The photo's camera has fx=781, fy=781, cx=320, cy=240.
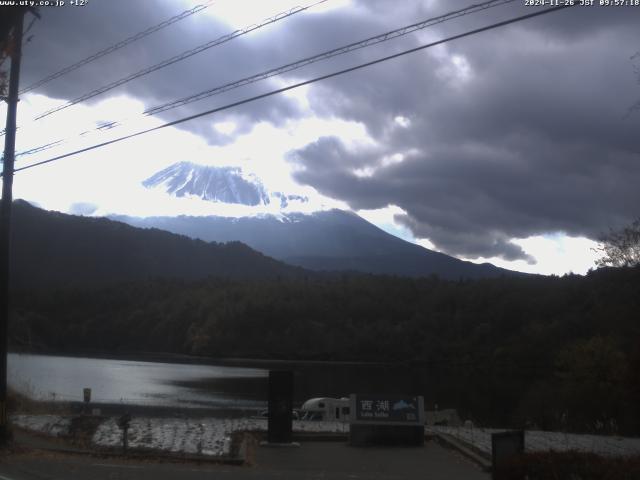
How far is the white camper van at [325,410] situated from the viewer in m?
35.8

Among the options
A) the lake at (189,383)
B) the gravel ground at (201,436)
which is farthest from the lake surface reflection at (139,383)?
the gravel ground at (201,436)

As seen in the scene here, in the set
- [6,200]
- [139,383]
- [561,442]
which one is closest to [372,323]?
[139,383]

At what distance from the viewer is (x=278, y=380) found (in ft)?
60.0

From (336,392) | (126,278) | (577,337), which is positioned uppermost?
(126,278)

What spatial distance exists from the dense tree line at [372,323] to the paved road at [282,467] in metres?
48.9

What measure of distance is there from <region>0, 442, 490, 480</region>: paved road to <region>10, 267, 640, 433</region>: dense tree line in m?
48.9

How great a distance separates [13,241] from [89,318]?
21282mm

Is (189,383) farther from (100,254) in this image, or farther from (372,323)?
(100,254)

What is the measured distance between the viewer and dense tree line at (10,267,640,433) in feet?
276

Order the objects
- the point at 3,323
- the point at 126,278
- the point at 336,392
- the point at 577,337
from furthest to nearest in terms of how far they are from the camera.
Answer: the point at 126,278, the point at 577,337, the point at 336,392, the point at 3,323

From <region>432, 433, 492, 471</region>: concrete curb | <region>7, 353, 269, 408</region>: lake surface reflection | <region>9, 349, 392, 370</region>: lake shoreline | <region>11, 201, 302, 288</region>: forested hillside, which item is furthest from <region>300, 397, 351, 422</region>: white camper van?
<region>11, 201, 302, 288</region>: forested hillside

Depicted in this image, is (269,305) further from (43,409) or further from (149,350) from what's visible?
(43,409)

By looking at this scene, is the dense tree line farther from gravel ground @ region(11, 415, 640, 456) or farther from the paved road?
the paved road

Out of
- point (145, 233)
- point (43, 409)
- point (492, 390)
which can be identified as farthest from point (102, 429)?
point (145, 233)
